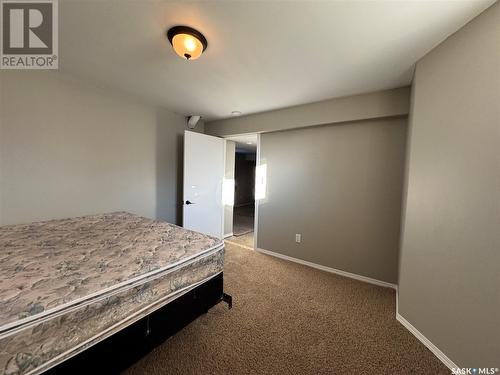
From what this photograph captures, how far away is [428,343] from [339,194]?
5.30 ft

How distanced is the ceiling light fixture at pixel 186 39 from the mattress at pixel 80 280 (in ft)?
4.84

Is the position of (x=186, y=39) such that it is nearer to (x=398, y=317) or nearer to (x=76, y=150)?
(x=76, y=150)

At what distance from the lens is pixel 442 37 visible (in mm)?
1477

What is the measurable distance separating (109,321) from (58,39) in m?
2.12

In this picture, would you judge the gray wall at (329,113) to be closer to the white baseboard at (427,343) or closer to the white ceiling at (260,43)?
the white ceiling at (260,43)

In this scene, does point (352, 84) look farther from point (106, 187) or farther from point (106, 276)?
point (106, 187)

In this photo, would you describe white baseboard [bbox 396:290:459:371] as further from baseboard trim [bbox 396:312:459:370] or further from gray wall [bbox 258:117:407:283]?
gray wall [bbox 258:117:407:283]

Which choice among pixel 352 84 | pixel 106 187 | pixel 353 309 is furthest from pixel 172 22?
pixel 353 309

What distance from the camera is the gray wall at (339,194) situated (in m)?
2.42

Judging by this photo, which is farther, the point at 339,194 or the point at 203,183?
the point at 203,183

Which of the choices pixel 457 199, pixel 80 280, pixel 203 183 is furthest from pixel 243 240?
pixel 457 199

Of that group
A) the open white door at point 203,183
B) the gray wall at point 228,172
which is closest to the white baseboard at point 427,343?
the open white door at point 203,183

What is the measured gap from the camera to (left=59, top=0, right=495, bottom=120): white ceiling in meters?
1.27

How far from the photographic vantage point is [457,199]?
1.38m
